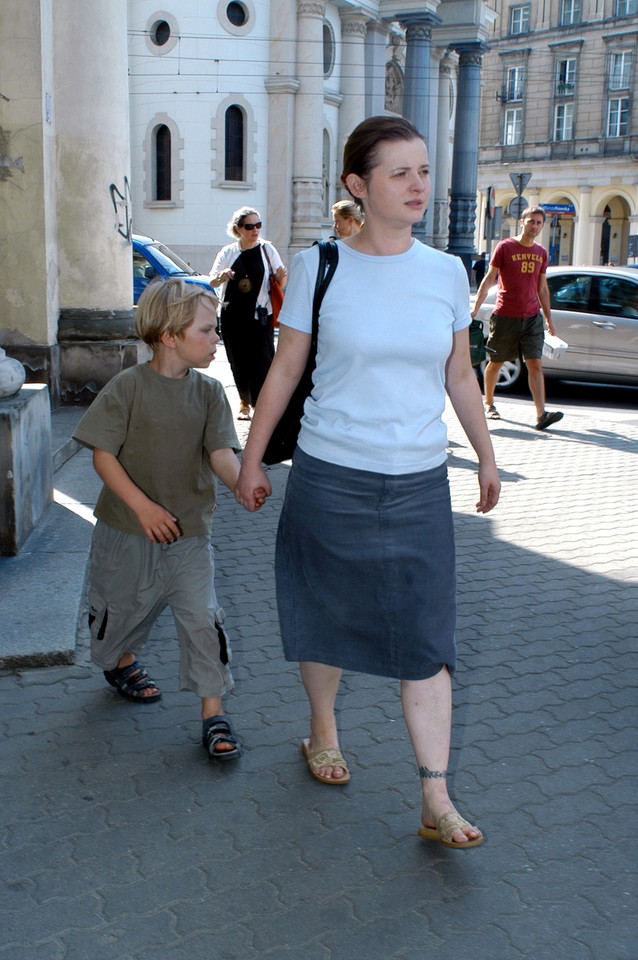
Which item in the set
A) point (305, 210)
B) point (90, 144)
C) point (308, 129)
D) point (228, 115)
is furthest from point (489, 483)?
point (228, 115)

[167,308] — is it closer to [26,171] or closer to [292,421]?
[292,421]

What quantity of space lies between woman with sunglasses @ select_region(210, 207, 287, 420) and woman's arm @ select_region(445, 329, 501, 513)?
633 cm

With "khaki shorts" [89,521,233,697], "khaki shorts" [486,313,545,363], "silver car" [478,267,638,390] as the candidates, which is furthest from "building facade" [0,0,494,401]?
"khaki shorts" [89,521,233,697]

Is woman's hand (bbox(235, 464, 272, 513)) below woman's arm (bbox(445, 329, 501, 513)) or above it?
below

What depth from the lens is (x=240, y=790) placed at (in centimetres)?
346

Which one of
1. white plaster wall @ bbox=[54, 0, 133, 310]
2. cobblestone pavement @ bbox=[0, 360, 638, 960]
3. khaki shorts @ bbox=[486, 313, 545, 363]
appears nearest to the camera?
cobblestone pavement @ bbox=[0, 360, 638, 960]

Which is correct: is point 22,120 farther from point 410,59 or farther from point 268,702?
point 410,59

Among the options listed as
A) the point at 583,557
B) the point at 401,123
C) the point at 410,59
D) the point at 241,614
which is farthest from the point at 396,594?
the point at 410,59

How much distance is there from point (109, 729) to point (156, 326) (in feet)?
4.47

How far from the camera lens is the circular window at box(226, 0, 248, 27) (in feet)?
115

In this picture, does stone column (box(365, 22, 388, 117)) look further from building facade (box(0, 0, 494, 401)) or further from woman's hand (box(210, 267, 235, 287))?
woman's hand (box(210, 267, 235, 287))

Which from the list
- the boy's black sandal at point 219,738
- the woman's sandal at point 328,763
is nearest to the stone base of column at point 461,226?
the boy's black sandal at point 219,738

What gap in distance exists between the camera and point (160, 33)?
3553 cm

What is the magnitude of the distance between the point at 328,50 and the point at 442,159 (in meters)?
10.3
